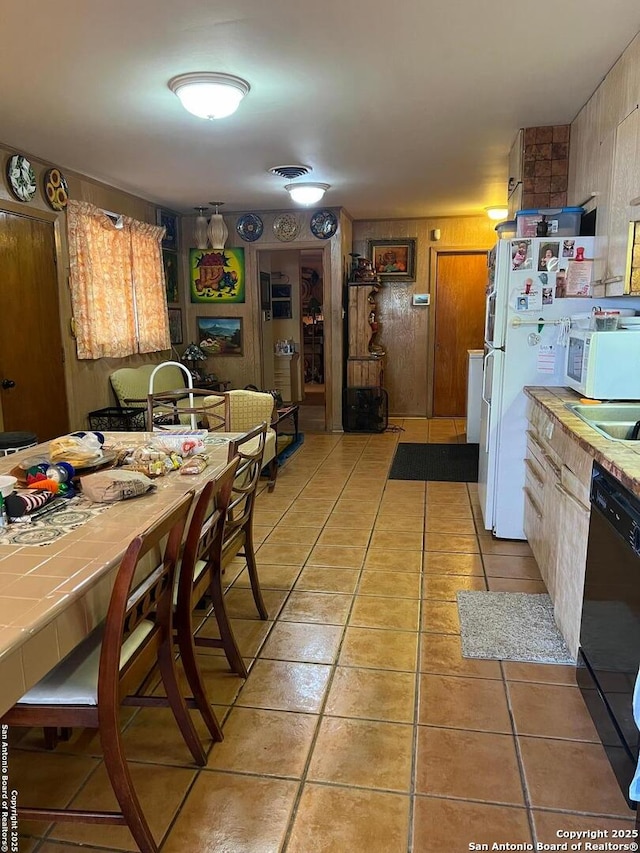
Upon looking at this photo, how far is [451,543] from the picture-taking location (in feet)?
11.4

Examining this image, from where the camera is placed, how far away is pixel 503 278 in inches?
129

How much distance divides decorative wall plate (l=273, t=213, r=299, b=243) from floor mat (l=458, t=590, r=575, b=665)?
4.81 meters

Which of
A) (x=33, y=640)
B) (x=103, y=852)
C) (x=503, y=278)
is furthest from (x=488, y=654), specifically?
(x=503, y=278)

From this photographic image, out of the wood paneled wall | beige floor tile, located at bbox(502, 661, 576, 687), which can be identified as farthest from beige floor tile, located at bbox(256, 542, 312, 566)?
the wood paneled wall

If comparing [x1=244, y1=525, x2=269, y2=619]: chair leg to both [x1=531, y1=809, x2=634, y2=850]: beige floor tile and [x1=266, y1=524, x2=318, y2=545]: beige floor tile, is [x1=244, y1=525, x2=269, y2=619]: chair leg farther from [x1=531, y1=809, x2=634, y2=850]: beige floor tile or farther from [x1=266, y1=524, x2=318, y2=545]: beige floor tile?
[x1=531, y1=809, x2=634, y2=850]: beige floor tile

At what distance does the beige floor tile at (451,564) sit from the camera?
310 cm

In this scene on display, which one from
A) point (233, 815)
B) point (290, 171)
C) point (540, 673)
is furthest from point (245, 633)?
point (290, 171)

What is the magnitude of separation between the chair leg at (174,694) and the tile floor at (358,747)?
11 cm

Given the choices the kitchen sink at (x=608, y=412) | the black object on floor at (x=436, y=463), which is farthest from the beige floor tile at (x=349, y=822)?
the black object on floor at (x=436, y=463)

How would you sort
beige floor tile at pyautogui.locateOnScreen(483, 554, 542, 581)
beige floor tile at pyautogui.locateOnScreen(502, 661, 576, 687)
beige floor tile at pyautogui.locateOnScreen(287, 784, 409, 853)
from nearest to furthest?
1. beige floor tile at pyautogui.locateOnScreen(287, 784, 409, 853)
2. beige floor tile at pyautogui.locateOnScreen(502, 661, 576, 687)
3. beige floor tile at pyautogui.locateOnScreen(483, 554, 542, 581)

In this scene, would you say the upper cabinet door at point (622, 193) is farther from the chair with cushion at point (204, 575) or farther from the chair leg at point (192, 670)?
the chair leg at point (192, 670)

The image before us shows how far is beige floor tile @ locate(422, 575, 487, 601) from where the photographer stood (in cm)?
284

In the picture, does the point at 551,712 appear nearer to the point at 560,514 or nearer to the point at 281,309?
the point at 560,514

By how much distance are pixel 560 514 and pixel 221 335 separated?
205 inches
